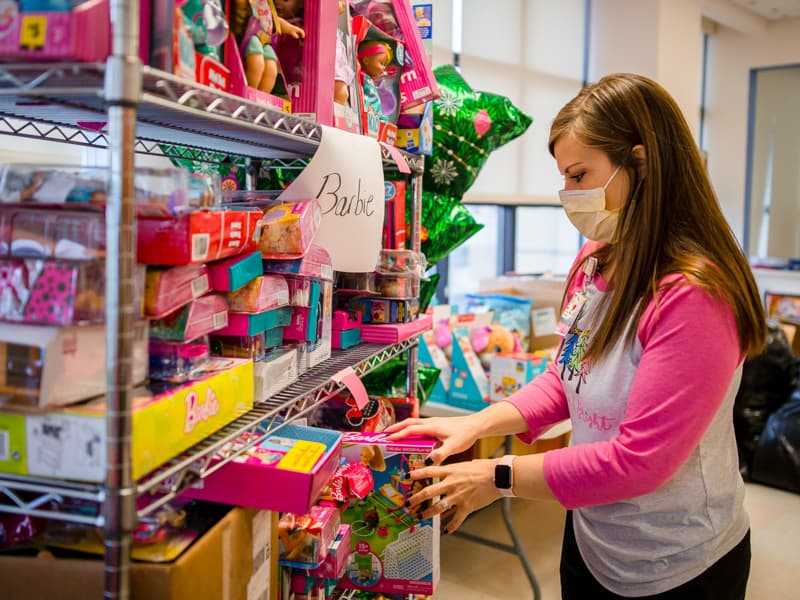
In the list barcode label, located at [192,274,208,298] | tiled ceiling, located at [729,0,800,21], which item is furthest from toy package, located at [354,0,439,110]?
tiled ceiling, located at [729,0,800,21]

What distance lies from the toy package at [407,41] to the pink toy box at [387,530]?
0.84 m

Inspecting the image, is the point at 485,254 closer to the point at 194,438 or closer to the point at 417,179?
the point at 417,179

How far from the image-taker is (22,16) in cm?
69

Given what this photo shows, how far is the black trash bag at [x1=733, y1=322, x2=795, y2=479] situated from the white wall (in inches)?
141

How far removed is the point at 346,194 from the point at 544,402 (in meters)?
0.67

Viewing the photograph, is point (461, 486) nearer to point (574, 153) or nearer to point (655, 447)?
point (655, 447)

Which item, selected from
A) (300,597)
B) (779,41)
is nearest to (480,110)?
(300,597)

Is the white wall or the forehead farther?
the white wall

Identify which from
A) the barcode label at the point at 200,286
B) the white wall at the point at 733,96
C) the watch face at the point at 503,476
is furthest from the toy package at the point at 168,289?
the white wall at the point at 733,96

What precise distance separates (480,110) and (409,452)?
1.58 metres

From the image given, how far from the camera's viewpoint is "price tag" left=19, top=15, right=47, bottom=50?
68 centimetres

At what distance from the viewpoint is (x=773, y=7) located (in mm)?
6371

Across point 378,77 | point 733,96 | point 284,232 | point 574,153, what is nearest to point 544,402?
point 574,153

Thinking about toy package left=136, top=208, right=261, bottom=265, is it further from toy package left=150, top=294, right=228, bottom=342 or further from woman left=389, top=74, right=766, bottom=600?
woman left=389, top=74, right=766, bottom=600
